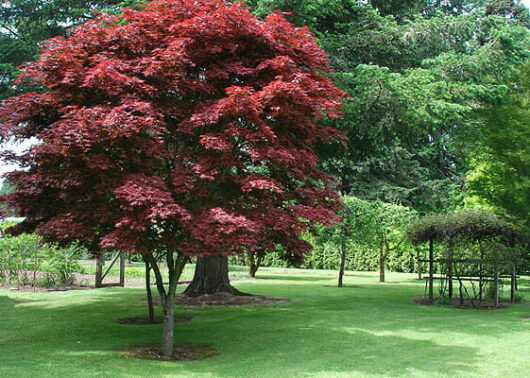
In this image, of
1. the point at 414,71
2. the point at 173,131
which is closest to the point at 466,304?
the point at 414,71

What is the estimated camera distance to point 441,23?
14352mm

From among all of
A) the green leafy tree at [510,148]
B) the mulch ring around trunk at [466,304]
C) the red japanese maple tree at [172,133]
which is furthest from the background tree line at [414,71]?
the red japanese maple tree at [172,133]

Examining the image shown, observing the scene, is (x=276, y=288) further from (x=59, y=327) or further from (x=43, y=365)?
(x=43, y=365)

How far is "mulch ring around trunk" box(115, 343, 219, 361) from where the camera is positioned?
7.66 m

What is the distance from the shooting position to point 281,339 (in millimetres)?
9148

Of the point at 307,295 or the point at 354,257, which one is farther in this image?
the point at 354,257

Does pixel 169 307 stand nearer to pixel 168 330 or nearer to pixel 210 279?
pixel 168 330

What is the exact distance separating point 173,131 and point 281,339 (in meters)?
4.09

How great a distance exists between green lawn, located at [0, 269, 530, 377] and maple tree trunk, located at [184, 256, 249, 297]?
1.84 m

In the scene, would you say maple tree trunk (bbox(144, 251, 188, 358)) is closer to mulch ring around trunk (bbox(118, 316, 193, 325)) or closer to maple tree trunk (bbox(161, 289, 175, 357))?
maple tree trunk (bbox(161, 289, 175, 357))

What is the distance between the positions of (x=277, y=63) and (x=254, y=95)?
0.71 m

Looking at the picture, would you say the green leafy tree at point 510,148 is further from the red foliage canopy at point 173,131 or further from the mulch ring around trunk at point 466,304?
the red foliage canopy at point 173,131

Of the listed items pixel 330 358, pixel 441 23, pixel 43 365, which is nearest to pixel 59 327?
pixel 43 365

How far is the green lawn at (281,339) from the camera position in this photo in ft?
22.6
